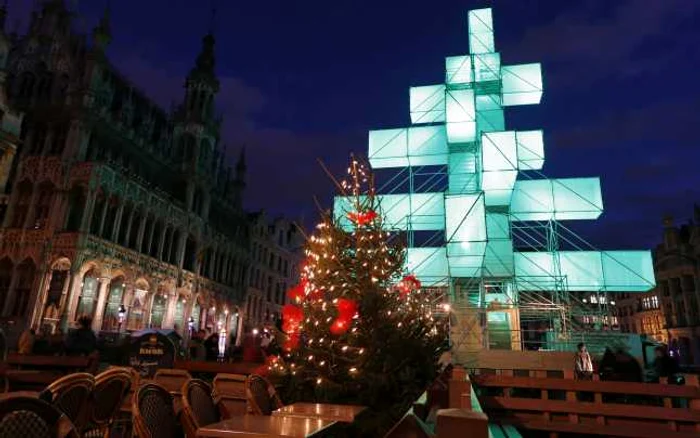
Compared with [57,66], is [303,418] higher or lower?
lower

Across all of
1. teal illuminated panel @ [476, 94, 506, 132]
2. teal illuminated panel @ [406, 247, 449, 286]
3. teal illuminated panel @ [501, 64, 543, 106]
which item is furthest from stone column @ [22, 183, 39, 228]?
teal illuminated panel @ [501, 64, 543, 106]

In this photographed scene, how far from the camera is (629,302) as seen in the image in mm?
69375

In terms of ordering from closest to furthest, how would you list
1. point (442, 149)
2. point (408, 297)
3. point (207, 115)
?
point (408, 297) → point (442, 149) → point (207, 115)

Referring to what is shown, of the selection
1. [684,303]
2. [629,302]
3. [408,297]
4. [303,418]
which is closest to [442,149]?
[408,297]

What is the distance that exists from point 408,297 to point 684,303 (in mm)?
57477

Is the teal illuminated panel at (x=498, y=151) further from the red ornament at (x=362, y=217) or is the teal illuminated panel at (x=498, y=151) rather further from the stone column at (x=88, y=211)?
the stone column at (x=88, y=211)

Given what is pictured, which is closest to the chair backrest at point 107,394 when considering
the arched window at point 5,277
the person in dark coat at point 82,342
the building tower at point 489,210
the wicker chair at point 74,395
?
the wicker chair at point 74,395

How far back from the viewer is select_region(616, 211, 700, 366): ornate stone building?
164 ft

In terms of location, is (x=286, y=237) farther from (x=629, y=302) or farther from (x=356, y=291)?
(x=629, y=302)

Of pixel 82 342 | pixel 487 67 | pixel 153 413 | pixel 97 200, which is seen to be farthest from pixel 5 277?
pixel 487 67

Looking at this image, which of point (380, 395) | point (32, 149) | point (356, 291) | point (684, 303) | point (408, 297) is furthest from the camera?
point (684, 303)

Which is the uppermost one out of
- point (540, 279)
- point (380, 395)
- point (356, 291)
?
point (540, 279)

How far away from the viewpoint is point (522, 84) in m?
26.7

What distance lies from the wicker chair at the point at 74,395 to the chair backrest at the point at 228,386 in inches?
86.2
